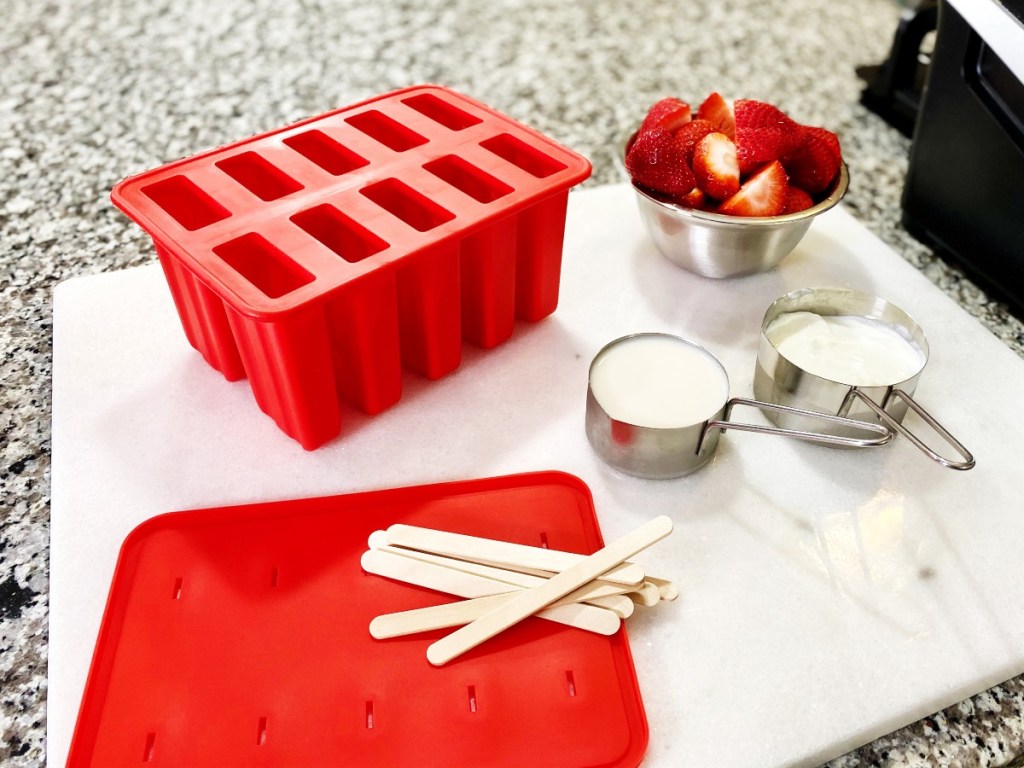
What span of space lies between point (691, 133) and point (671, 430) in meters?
0.32

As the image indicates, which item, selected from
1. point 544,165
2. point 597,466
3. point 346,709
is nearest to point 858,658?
point 597,466

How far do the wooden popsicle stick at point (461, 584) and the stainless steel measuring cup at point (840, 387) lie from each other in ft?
0.79

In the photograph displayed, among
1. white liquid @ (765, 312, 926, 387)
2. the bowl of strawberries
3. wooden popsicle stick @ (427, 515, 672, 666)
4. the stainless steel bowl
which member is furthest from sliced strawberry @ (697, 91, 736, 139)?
wooden popsicle stick @ (427, 515, 672, 666)

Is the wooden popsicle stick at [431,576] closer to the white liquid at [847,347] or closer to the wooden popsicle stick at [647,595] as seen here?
the wooden popsicle stick at [647,595]

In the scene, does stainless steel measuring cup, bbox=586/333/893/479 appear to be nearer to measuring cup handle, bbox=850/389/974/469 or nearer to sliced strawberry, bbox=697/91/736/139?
measuring cup handle, bbox=850/389/974/469

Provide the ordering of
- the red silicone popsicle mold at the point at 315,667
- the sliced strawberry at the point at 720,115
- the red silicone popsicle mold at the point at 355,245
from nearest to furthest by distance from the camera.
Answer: the red silicone popsicle mold at the point at 315,667 → the red silicone popsicle mold at the point at 355,245 → the sliced strawberry at the point at 720,115

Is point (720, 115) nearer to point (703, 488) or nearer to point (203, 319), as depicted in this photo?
point (703, 488)

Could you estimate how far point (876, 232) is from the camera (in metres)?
0.95

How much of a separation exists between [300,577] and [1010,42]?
0.70m

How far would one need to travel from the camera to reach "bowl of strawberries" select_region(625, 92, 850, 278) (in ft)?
2.50

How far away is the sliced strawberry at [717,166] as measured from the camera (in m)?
0.77

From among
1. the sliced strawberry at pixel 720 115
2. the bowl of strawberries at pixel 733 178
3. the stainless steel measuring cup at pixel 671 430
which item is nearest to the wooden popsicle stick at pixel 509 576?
the stainless steel measuring cup at pixel 671 430

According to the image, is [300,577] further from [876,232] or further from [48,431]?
[876,232]

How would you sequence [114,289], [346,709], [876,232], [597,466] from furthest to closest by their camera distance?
[876,232] → [114,289] → [597,466] → [346,709]
